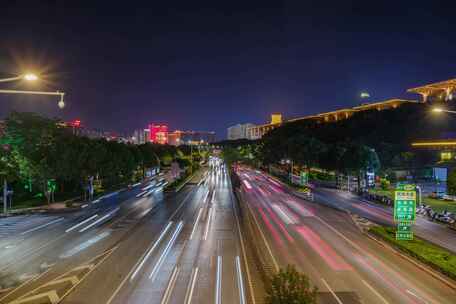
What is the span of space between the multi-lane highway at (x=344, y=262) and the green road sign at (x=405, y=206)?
265 centimetres

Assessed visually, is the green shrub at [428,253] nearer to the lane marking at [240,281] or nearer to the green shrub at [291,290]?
the lane marking at [240,281]

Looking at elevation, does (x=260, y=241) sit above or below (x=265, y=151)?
below

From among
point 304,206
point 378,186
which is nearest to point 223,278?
point 304,206

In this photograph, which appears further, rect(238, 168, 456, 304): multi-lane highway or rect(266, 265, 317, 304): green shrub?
rect(238, 168, 456, 304): multi-lane highway

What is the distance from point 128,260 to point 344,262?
13.1 metres

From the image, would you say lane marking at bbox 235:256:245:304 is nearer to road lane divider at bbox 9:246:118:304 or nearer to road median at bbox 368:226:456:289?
road lane divider at bbox 9:246:118:304

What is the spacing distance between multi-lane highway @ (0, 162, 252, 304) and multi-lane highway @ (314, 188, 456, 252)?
47.3 ft

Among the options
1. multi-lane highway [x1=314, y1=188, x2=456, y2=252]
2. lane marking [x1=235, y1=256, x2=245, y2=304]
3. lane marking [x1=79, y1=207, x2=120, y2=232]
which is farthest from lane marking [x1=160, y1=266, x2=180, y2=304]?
multi-lane highway [x1=314, y1=188, x2=456, y2=252]

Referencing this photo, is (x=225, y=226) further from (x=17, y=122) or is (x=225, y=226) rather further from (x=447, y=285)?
(x=17, y=122)

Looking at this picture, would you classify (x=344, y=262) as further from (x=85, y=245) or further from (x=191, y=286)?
(x=85, y=245)

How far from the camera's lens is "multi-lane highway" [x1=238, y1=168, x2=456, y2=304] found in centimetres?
1514

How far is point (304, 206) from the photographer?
39.3 m

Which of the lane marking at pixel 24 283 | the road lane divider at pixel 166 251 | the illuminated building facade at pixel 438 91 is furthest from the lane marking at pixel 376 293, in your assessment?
the illuminated building facade at pixel 438 91

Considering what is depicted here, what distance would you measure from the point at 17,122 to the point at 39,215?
44.5 feet
